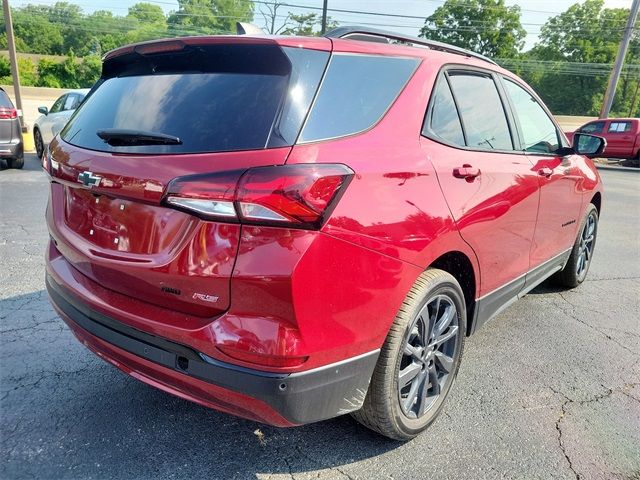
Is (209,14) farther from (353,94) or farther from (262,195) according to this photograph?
(262,195)

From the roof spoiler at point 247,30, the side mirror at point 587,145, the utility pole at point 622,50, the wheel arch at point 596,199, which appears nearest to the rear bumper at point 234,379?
the roof spoiler at point 247,30

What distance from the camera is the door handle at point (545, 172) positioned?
326 cm

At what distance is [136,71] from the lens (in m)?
2.32

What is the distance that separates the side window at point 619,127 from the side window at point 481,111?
18680 mm

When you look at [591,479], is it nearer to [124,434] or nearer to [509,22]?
[124,434]

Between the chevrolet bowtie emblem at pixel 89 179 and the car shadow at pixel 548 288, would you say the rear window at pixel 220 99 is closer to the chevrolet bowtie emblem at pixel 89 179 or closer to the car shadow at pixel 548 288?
the chevrolet bowtie emblem at pixel 89 179

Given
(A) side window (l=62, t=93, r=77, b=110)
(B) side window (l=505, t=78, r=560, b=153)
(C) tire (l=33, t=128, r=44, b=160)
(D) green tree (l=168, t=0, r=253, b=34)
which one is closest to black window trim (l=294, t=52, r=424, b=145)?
(B) side window (l=505, t=78, r=560, b=153)

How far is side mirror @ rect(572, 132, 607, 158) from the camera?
3934 mm

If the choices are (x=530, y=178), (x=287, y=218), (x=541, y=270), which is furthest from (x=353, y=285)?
(x=541, y=270)

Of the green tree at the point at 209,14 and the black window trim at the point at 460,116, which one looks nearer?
the black window trim at the point at 460,116

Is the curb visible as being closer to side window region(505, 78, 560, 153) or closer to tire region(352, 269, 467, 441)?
side window region(505, 78, 560, 153)

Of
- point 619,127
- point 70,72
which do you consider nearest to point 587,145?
point 619,127

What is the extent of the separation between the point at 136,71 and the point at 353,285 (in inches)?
57.9

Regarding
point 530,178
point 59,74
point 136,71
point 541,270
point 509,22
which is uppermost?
point 509,22
